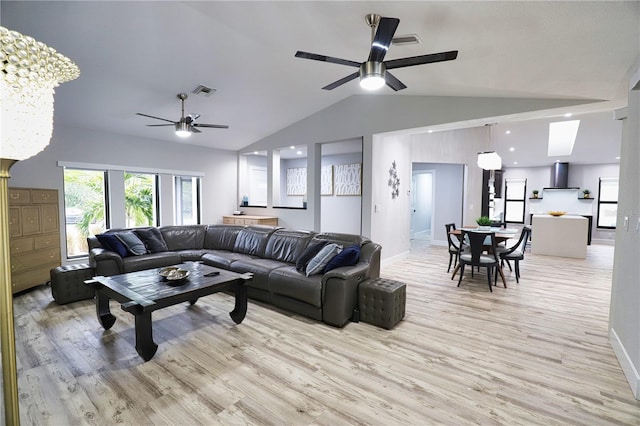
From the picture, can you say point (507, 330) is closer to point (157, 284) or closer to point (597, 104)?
point (597, 104)

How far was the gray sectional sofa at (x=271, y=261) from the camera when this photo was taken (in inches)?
127

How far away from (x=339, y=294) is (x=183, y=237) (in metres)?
3.52

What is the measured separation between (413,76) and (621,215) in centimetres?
278

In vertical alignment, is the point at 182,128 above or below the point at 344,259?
above

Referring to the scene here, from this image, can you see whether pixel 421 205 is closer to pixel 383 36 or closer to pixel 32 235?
pixel 383 36

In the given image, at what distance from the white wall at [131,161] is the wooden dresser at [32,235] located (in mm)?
679

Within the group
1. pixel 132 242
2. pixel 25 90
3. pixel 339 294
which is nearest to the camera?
pixel 25 90

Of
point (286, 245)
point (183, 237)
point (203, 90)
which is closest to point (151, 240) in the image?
point (183, 237)

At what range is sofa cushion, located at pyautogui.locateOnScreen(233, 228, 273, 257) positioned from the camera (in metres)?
4.75

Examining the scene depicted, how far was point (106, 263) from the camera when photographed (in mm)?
4004

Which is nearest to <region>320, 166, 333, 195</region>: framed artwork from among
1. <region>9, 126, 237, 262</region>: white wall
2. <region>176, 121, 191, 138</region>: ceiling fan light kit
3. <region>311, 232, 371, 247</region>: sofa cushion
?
<region>9, 126, 237, 262</region>: white wall

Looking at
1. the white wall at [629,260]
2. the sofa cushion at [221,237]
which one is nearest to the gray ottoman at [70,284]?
the sofa cushion at [221,237]

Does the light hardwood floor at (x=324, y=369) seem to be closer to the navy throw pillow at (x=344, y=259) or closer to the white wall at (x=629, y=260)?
the white wall at (x=629, y=260)

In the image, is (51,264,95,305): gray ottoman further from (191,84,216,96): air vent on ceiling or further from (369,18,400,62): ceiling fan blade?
(369,18,400,62): ceiling fan blade
